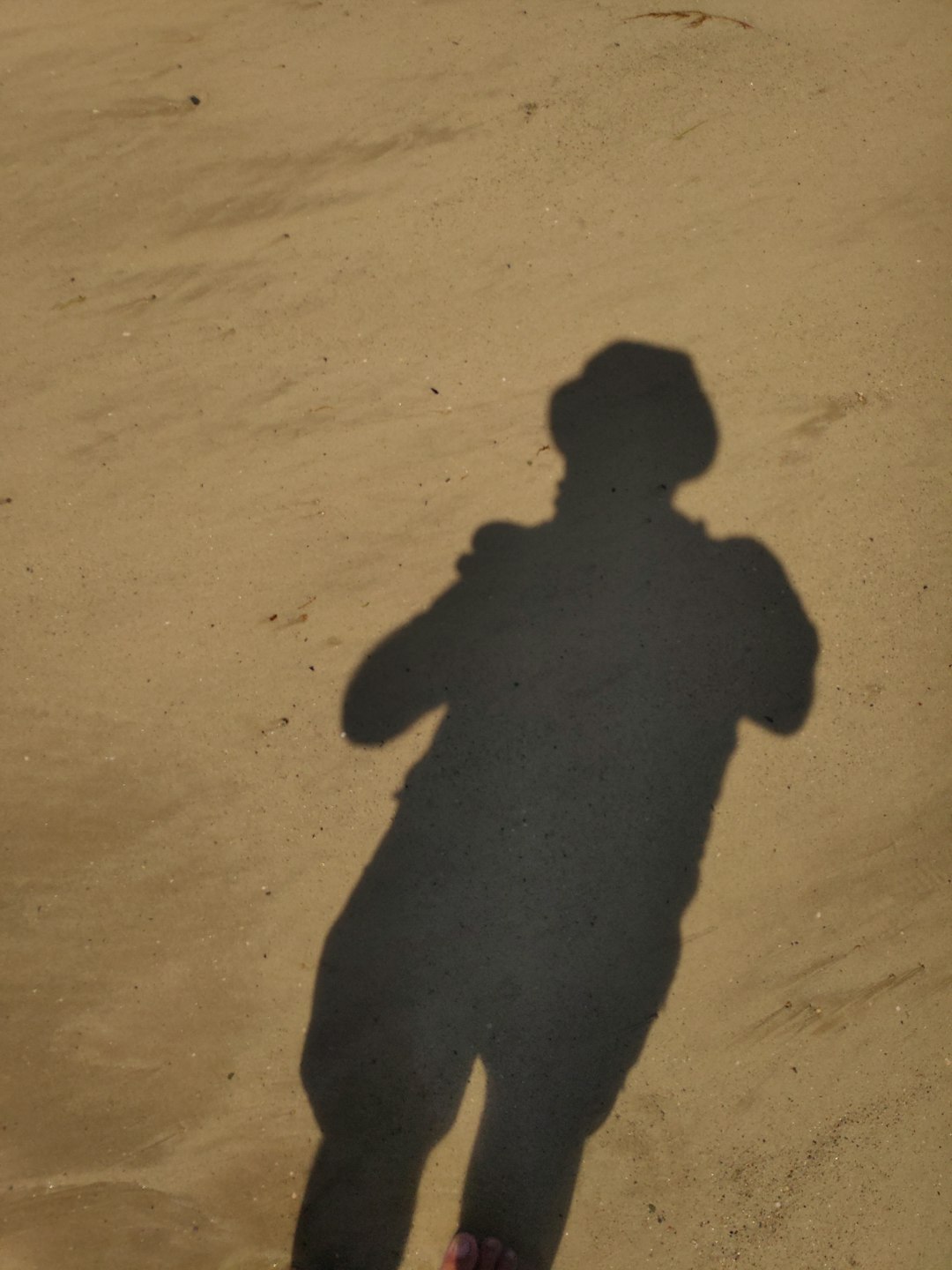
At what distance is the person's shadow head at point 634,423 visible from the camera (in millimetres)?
2916

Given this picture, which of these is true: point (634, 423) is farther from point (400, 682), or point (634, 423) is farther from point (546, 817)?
point (546, 817)

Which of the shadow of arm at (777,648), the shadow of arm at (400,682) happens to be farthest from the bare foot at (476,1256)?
the shadow of arm at (777,648)

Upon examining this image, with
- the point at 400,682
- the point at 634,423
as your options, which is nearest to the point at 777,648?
the point at 634,423

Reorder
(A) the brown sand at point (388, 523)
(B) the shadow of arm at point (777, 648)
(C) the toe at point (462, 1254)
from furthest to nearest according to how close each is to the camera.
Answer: (B) the shadow of arm at point (777, 648) < (A) the brown sand at point (388, 523) < (C) the toe at point (462, 1254)

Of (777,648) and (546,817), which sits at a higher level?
(777,648)

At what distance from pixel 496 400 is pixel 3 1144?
10.9 feet

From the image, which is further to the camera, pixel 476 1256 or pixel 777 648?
pixel 777 648

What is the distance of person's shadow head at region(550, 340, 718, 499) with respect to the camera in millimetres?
2916

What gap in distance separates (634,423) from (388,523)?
41.5 inches

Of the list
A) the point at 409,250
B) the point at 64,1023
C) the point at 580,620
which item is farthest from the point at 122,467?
the point at 64,1023

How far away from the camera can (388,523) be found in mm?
2863

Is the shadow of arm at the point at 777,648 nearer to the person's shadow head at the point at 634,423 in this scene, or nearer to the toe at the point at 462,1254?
the person's shadow head at the point at 634,423

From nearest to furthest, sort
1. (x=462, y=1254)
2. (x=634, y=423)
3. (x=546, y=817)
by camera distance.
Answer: (x=462, y=1254), (x=546, y=817), (x=634, y=423)

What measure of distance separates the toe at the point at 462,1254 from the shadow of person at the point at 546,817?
0.30ft
